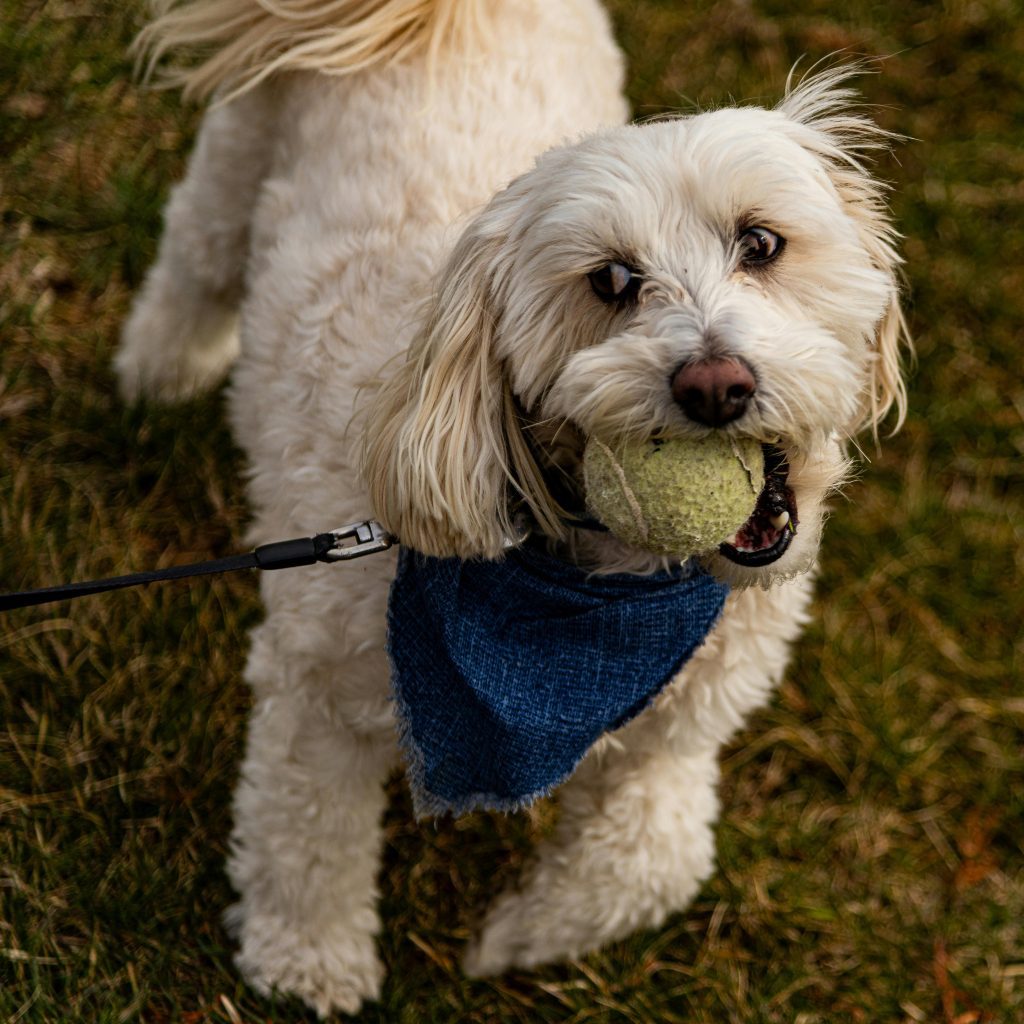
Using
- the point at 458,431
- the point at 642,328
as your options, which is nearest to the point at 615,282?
A: the point at 642,328

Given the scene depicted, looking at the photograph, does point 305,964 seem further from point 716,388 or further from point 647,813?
point 716,388

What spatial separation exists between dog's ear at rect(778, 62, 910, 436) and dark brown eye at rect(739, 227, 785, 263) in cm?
30

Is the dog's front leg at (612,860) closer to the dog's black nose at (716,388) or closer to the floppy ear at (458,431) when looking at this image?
the floppy ear at (458,431)

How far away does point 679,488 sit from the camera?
1978 mm

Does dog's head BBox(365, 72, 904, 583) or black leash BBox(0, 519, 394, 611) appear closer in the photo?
dog's head BBox(365, 72, 904, 583)

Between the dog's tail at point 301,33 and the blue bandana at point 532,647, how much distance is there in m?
1.43

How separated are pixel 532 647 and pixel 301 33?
1.87m

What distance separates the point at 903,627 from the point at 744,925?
131 cm

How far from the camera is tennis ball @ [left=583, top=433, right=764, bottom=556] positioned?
6.49 feet

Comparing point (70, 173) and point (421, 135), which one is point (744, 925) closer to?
point (421, 135)

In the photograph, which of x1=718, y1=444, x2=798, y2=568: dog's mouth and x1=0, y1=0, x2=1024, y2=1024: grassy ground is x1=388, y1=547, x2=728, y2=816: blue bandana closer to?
x1=718, y1=444, x2=798, y2=568: dog's mouth

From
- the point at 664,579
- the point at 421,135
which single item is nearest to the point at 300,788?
the point at 664,579

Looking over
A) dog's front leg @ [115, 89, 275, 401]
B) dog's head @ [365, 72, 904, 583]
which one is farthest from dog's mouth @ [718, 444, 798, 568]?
dog's front leg @ [115, 89, 275, 401]

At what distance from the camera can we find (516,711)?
254cm
